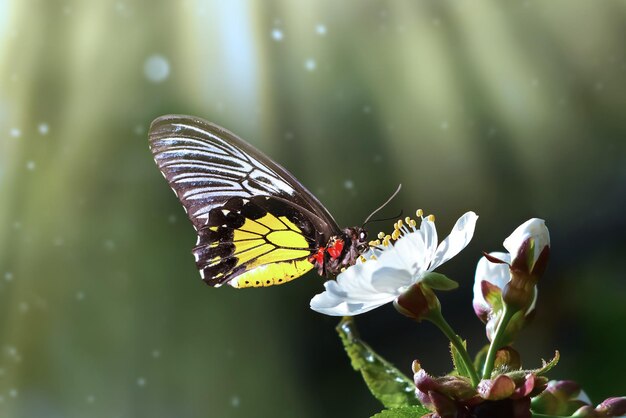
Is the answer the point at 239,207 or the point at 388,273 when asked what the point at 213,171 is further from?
the point at 388,273

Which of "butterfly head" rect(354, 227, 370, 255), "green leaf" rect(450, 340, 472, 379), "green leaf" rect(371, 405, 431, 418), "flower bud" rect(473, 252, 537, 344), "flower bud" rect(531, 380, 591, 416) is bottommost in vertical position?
"flower bud" rect(531, 380, 591, 416)

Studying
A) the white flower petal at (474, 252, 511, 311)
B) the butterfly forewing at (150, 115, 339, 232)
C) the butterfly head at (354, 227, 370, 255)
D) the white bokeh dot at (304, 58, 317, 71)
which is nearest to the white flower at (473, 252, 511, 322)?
the white flower petal at (474, 252, 511, 311)

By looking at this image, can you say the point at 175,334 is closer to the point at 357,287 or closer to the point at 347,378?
the point at 347,378

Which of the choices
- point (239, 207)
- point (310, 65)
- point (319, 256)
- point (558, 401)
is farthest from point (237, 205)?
point (310, 65)

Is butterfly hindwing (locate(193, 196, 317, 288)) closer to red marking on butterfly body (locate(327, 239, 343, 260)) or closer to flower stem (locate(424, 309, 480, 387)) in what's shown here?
red marking on butterfly body (locate(327, 239, 343, 260))

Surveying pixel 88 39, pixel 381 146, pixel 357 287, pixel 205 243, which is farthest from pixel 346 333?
pixel 88 39

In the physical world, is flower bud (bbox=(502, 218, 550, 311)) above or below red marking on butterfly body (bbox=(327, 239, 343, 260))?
below
